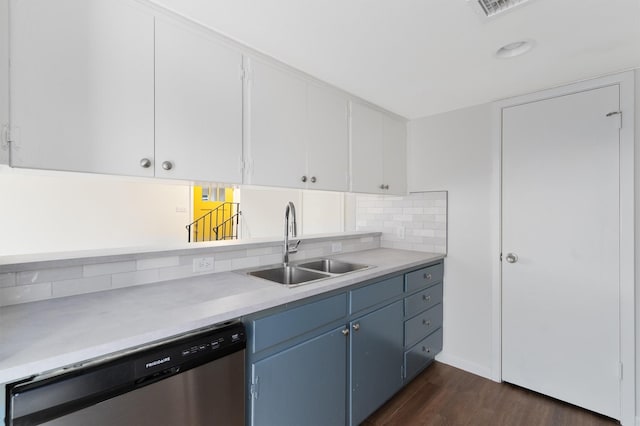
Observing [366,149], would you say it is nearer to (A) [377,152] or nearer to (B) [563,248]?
(A) [377,152]

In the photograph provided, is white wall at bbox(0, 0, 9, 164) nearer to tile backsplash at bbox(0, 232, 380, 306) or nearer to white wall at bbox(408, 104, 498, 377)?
tile backsplash at bbox(0, 232, 380, 306)

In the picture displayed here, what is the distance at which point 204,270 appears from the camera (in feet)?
5.57

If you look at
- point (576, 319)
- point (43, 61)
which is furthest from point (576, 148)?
point (43, 61)

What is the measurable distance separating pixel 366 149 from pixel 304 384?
1752 mm

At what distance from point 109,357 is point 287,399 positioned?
2.55 feet

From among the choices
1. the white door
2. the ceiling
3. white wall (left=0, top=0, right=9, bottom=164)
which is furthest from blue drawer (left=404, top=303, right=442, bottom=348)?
white wall (left=0, top=0, right=9, bottom=164)

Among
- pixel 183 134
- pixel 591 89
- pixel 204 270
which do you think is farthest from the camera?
pixel 591 89

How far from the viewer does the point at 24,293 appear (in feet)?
3.88

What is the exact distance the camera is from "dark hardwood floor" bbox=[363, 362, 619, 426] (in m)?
1.88

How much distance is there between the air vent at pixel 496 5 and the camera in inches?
50.4

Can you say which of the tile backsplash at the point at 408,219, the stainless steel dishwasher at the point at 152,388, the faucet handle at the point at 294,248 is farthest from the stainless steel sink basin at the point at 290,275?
the tile backsplash at the point at 408,219

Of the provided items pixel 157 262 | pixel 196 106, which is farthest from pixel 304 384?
pixel 196 106

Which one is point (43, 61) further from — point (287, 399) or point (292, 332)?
point (287, 399)

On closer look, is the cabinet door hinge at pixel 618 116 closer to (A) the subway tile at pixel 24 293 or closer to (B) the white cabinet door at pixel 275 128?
(B) the white cabinet door at pixel 275 128
